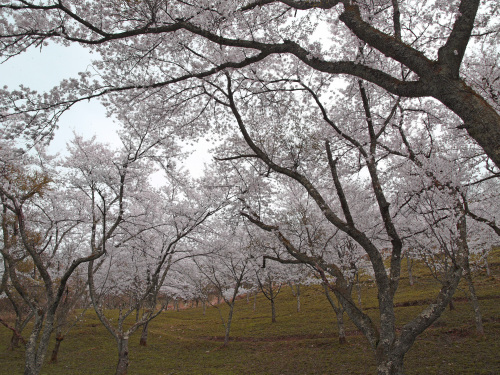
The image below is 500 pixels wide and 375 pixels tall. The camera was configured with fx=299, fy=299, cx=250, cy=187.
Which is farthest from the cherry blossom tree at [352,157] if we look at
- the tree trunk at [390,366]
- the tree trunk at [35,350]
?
the tree trunk at [35,350]

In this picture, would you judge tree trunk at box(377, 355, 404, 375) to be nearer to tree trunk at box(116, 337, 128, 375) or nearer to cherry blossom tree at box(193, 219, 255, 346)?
cherry blossom tree at box(193, 219, 255, 346)

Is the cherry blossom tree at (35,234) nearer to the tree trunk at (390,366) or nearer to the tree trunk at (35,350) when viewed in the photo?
the tree trunk at (35,350)

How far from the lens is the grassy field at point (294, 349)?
11.0m

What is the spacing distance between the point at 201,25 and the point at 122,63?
2006mm

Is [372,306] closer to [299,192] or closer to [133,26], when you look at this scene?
[299,192]

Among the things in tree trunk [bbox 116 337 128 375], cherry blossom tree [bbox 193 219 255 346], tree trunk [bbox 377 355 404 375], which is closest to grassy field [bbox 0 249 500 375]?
cherry blossom tree [bbox 193 219 255 346]

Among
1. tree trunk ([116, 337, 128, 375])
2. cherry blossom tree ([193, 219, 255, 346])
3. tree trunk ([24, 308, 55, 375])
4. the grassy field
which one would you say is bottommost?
the grassy field

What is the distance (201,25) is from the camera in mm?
4445

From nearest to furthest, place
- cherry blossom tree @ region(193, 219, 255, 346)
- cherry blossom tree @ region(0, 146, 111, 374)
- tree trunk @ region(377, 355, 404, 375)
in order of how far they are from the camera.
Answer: tree trunk @ region(377, 355, 404, 375)
cherry blossom tree @ region(0, 146, 111, 374)
cherry blossom tree @ region(193, 219, 255, 346)

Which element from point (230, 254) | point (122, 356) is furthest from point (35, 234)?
point (230, 254)

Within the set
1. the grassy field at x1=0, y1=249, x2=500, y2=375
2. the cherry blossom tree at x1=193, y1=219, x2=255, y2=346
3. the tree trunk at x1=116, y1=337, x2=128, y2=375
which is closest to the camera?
the tree trunk at x1=116, y1=337, x2=128, y2=375

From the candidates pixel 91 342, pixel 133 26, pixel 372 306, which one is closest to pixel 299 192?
pixel 133 26

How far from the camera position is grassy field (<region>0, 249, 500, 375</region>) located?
11.0m

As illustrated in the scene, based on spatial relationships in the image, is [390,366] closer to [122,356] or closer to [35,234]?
[122,356]
